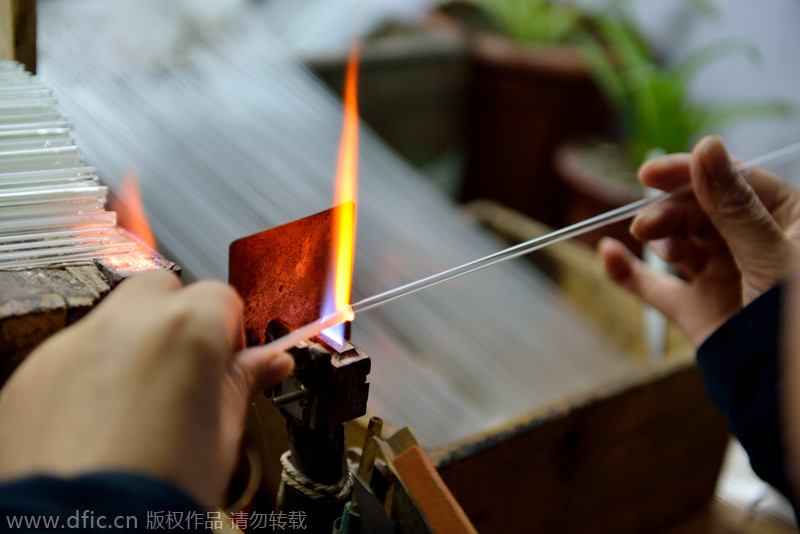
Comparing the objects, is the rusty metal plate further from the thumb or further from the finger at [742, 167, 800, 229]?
the finger at [742, 167, 800, 229]

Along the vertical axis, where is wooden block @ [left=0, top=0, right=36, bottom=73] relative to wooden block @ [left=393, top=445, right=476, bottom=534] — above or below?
above

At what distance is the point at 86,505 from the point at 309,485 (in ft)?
0.68

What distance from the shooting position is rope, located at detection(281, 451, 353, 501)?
48 cm

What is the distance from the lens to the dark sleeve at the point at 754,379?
66cm

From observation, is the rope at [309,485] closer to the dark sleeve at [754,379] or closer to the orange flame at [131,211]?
the orange flame at [131,211]

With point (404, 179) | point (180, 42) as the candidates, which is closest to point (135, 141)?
point (180, 42)

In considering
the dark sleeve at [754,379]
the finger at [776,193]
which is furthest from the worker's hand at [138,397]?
the finger at [776,193]

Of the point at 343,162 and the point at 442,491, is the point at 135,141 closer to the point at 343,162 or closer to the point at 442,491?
the point at 343,162

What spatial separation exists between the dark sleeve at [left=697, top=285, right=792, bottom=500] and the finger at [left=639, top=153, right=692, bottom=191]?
7.6 inches

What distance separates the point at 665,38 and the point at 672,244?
5.50 ft

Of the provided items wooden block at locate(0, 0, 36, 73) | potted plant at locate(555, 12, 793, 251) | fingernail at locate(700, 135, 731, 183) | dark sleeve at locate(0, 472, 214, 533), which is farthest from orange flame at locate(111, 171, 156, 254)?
potted plant at locate(555, 12, 793, 251)

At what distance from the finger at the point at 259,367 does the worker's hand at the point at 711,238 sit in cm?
52

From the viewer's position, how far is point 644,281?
3.26 feet

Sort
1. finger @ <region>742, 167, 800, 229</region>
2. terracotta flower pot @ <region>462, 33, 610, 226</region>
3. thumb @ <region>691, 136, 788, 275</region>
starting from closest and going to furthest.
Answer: thumb @ <region>691, 136, 788, 275</region> < finger @ <region>742, 167, 800, 229</region> < terracotta flower pot @ <region>462, 33, 610, 226</region>
